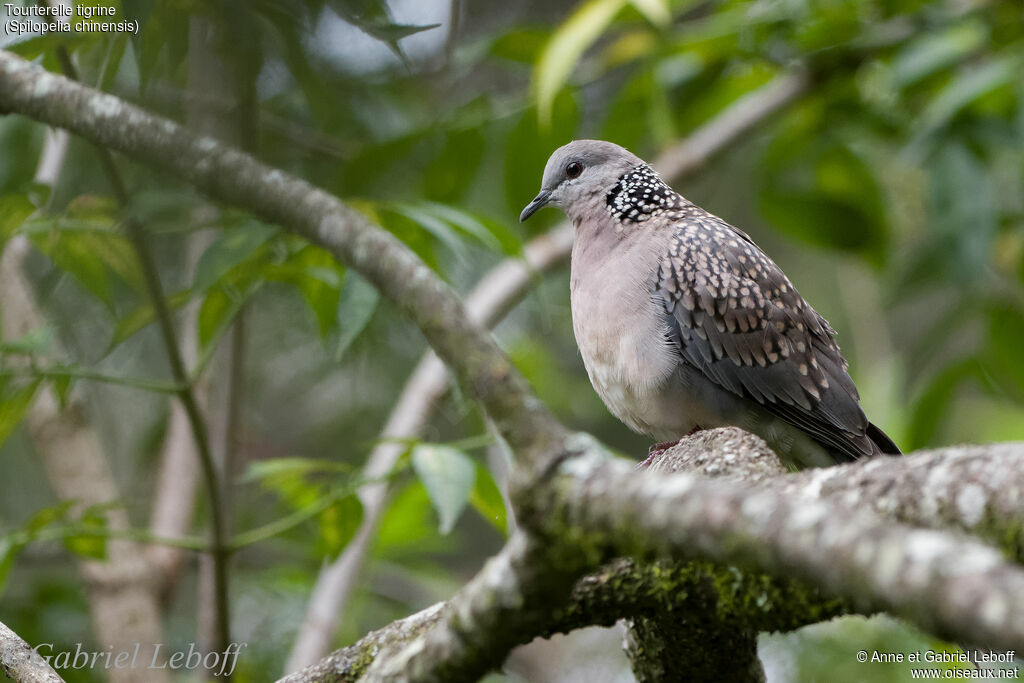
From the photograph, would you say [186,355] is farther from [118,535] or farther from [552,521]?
[552,521]

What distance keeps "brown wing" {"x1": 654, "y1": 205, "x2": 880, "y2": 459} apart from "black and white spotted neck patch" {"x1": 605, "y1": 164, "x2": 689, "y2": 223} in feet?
0.99

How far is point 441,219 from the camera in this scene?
115 inches

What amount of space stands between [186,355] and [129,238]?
2.52m

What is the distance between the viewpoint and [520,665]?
5418mm

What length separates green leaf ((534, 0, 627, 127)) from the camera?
3.64 meters

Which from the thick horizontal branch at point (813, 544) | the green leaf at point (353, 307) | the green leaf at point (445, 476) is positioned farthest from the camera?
the green leaf at point (445, 476)

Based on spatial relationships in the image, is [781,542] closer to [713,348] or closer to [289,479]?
[713,348]

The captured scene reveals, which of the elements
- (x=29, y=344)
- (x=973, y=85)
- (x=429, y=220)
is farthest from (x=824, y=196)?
(x=29, y=344)

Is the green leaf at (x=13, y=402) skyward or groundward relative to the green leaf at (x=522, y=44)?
groundward

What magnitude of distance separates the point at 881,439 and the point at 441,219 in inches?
73.2

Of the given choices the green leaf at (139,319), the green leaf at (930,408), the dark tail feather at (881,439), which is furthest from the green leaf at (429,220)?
the green leaf at (930,408)

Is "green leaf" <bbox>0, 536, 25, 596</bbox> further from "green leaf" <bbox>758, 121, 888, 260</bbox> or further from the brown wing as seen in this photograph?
"green leaf" <bbox>758, 121, 888, 260</bbox>

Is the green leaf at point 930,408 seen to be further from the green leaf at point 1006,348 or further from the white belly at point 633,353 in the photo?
the white belly at point 633,353

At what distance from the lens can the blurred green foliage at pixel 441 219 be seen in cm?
300
